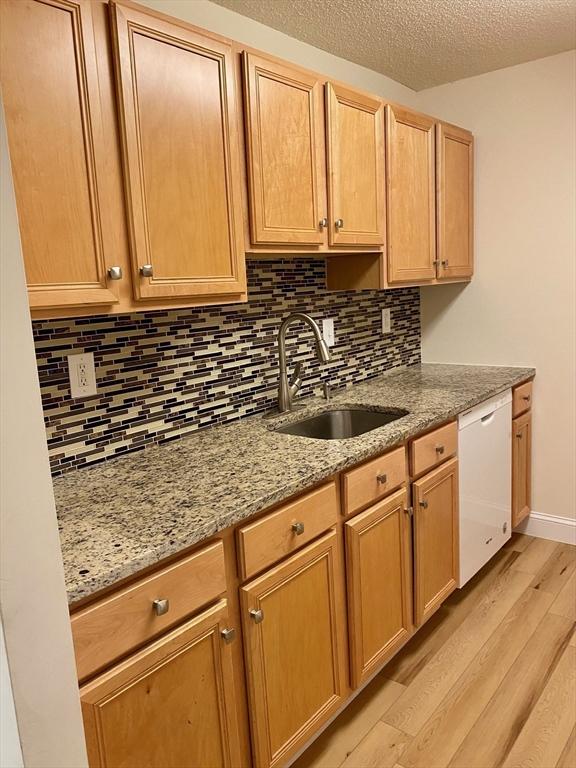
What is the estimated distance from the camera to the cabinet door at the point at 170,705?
109 centimetres

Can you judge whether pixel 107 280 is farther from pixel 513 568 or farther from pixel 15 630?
pixel 513 568

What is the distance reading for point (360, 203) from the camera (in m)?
2.21

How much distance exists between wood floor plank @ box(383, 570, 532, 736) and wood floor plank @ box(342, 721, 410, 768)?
0.04m

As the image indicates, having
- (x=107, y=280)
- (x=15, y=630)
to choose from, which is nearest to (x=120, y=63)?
(x=107, y=280)

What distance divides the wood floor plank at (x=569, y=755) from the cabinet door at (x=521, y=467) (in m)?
1.23

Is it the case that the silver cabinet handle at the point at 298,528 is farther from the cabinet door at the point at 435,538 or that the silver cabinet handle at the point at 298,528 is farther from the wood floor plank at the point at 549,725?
the wood floor plank at the point at 549,725

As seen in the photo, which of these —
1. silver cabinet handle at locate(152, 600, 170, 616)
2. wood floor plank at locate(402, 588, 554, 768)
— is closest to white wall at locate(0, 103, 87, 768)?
silver cabinet handle at locate(152, 600, 170, 616)

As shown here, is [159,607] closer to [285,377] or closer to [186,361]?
[186,361]

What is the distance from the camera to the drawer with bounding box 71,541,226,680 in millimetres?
1058

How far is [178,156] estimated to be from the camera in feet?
5.00

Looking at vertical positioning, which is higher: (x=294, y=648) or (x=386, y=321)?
(x=386, y=321)

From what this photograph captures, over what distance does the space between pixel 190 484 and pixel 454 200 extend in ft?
6.86

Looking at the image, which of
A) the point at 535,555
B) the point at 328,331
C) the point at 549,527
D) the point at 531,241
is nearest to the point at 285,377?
the point at 328,331

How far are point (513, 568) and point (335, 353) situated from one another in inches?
53.7
